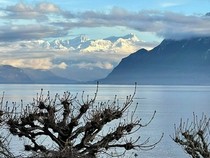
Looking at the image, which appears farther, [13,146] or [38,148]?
[13,146]

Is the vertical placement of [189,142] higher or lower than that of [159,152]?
higher

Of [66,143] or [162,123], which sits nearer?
[66,143]

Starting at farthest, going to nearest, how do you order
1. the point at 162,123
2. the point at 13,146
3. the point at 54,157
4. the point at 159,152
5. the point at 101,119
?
the point at 162,123, the point at 159,152, the point at 13,146, the point at 101,119, the point at 54,157

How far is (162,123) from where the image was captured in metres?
122

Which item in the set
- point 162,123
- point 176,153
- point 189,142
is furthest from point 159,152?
point 189,142

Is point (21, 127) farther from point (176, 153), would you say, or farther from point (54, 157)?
point (176, 153)

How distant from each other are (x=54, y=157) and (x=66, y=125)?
225 centimetres

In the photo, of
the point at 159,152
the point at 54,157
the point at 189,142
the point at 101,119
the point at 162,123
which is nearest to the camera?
the point at 54,157

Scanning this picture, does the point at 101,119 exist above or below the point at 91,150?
above

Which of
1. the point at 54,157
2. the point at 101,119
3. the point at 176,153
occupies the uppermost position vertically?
the point at 101,119

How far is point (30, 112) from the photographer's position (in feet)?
74.0

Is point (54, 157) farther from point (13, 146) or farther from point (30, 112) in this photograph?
point (13, 146)

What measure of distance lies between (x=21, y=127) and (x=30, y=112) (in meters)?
0.78

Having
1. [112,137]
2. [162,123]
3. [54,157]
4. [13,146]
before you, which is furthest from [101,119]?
[162,123]
